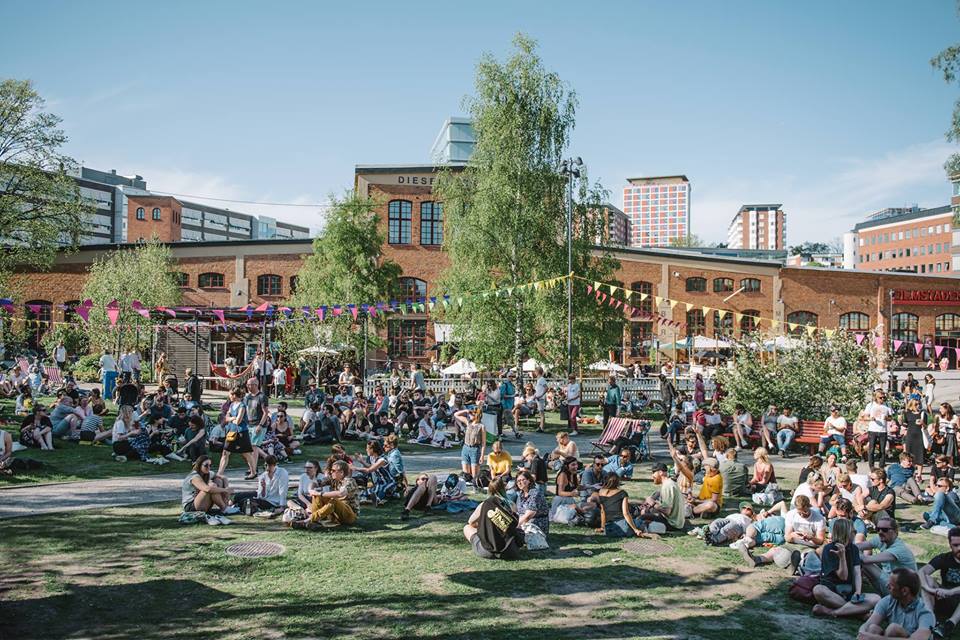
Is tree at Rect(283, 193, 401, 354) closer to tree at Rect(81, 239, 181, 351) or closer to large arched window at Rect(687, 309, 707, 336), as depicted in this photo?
tree at Rect(81, 239, 181, 351)

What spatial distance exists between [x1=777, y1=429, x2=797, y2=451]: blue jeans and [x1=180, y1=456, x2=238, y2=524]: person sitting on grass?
13.4m

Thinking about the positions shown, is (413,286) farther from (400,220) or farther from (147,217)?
(147,217)

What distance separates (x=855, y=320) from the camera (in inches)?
1935

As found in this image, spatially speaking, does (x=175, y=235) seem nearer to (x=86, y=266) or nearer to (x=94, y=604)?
(x=86, y=266)

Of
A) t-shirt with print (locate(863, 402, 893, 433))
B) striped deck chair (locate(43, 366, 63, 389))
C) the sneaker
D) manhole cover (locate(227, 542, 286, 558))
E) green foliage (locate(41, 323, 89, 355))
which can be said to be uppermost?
green foliage (locate(41, 323, 89, 355))

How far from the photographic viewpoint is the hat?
29.2 feet

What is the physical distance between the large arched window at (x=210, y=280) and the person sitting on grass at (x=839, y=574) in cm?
4430

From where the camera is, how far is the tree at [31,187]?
1444 inches

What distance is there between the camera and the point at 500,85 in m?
29.7

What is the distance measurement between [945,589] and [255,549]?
789cm

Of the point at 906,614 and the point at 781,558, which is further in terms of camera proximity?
the point at 781,558

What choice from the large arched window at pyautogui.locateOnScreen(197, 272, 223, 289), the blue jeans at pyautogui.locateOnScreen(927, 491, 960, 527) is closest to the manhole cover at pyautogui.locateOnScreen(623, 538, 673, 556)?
the blue jeans at pyautogui.locateOnScreen(927, 491, 960, 527)

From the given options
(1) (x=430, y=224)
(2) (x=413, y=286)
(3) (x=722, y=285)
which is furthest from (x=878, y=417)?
(1) (x=430, y=224)

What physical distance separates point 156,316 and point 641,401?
22.4 m
